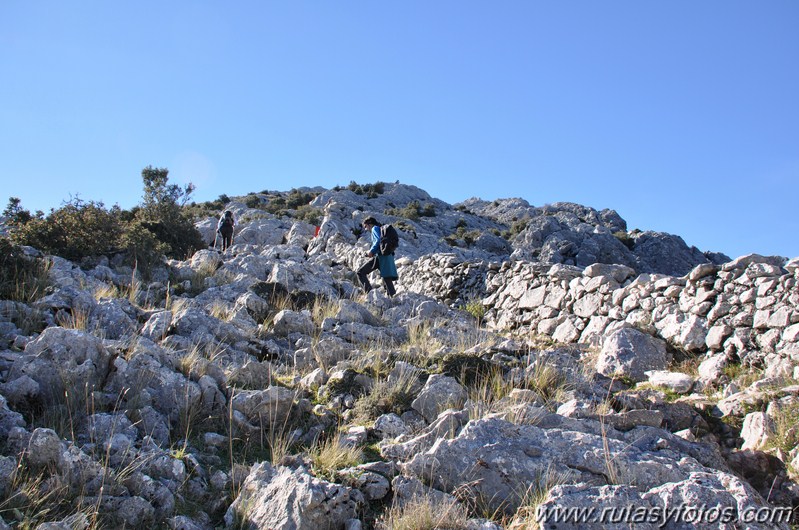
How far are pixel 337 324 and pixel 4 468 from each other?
5208 millimetres

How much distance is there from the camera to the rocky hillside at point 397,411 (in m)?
3.32

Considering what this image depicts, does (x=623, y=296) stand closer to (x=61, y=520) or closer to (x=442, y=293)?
(x=442, y=293)

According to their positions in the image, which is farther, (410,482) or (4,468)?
(410,482)

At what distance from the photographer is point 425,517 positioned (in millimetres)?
3281

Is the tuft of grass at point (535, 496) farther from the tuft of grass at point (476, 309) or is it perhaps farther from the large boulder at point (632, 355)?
the tuft of grass at point (476, 309)

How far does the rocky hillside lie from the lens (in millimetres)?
3324

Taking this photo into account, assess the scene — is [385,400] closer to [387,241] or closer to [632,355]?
[632,355]

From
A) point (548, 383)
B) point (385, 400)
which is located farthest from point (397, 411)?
point (548, 383)

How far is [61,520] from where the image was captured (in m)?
3.05

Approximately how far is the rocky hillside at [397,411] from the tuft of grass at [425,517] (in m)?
0.02

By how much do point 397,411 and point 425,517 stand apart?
1.94 m

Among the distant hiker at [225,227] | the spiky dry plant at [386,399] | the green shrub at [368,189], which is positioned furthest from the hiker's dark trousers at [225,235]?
the green shrub at [368,189]

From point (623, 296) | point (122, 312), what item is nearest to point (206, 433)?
point (122, 312)

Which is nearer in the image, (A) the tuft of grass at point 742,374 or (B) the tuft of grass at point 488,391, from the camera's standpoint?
(B) the tuft of grass at point 488,391
